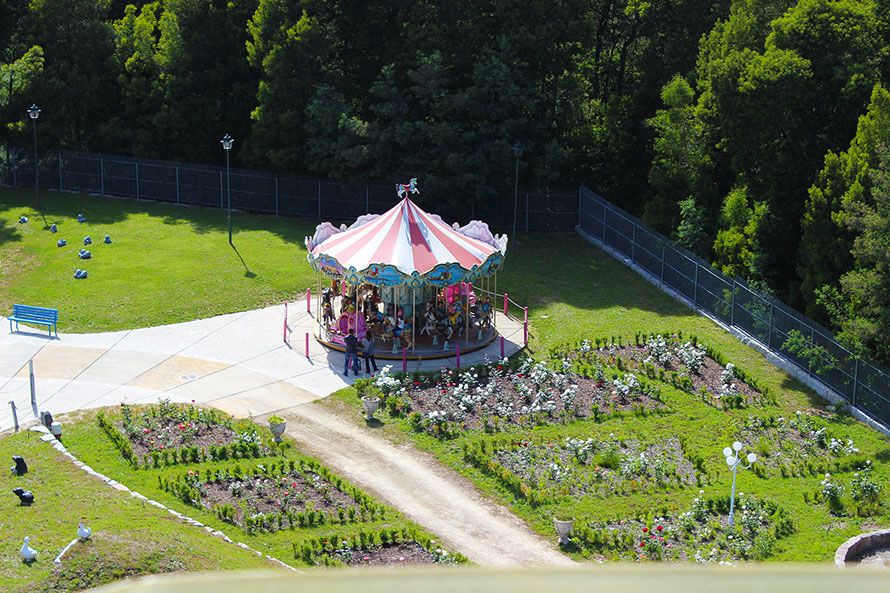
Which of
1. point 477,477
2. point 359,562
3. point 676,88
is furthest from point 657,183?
point 359,562

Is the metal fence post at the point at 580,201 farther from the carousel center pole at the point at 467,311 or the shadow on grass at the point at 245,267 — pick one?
the shadow on grass at the point at 245,267

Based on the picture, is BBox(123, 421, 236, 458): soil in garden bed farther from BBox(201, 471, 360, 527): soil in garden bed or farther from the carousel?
the carousel

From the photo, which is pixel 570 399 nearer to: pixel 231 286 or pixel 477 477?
pixel 477 477

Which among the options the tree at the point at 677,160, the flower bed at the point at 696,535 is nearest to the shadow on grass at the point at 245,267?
the tree at the point at 677,160

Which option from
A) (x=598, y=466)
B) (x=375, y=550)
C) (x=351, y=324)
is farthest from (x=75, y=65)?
(x=375, y=550)

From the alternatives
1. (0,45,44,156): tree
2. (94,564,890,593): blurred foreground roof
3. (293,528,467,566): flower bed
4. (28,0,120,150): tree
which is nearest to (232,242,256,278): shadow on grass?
(28,0,120,150): tree
